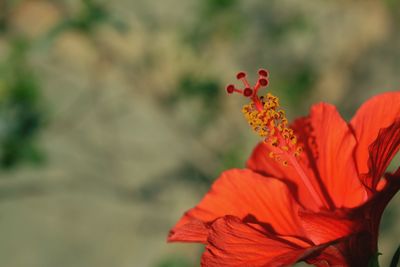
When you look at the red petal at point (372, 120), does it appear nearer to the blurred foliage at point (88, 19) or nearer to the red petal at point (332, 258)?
the red petal at point (332, 258)

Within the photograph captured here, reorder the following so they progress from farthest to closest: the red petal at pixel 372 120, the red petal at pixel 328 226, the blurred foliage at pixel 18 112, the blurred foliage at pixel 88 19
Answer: the blurred foliage at pixel 18 112
the blurred foliage at pixel 88 19
the red petal at pixel 372 120
the red petal at pixel 328 226

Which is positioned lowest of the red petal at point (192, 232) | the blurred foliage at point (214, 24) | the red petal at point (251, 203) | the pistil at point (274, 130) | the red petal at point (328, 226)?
the red petal at point (328, 226)

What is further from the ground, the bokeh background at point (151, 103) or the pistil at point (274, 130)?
the bokeh background at point (151, 103)

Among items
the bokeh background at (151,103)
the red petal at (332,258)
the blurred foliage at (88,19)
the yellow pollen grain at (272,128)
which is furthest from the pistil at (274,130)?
the bokeh background at (151,103)

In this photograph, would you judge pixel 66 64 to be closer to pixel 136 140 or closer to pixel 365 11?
pixel 136 140

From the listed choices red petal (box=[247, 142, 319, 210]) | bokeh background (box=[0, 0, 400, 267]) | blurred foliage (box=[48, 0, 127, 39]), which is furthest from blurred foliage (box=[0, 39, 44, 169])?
red petal (box=[247, 142, 319, 210])

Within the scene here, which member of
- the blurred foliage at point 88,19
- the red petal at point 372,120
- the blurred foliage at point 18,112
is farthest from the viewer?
the blurred foliage at point 18,112
